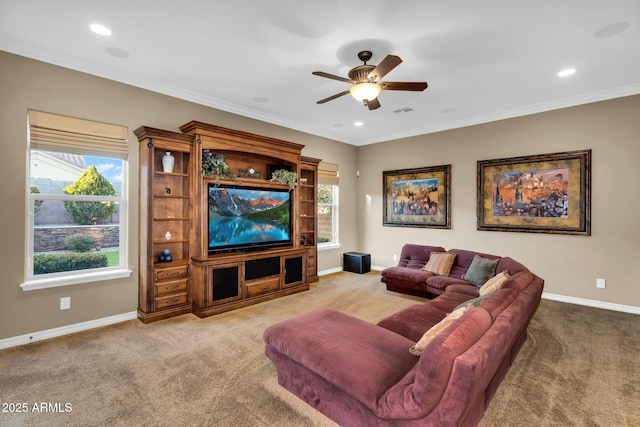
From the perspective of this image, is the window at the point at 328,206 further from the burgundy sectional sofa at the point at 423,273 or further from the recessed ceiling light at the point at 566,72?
the recessed ceiling light at the point at 566,72

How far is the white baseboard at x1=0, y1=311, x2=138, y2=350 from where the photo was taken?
3.02 m

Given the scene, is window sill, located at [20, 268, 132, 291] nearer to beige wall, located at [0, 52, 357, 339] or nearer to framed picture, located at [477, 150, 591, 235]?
beige wall, located at [0, 52, 357, 339]

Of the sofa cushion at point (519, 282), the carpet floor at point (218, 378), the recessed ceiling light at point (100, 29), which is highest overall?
the recessed ceiling light at point (100, 29)

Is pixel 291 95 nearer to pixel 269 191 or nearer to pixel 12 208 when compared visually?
pixel 269 191

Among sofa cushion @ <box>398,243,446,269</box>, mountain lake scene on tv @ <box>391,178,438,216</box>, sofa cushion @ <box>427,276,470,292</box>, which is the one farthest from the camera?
mountain lake scene on tv @ <box>391,178,438,216</box>

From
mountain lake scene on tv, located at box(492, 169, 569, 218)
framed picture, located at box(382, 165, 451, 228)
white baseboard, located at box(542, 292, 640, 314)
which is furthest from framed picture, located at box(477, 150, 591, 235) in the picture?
white baseboard, located at box(542, 292, 640, 314)

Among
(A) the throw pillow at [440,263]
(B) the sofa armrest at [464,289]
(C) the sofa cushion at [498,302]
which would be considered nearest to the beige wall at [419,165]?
(A) the throw pillow at [440,263]

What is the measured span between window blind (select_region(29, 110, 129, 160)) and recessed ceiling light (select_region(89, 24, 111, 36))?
109 cm

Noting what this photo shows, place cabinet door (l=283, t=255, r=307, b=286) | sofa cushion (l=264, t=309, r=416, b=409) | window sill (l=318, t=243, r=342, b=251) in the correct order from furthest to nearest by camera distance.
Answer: window sill (l=318, t=243, r=342, b=251)
cabinet door (l=283, t=255, r=307, b=286)
sofa cushion (l=264, t=309, r=416, b=409)

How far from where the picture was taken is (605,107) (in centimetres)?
423

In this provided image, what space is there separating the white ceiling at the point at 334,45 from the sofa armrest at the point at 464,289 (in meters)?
2.64

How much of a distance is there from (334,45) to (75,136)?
3.02 metres

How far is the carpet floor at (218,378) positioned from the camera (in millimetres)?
2037

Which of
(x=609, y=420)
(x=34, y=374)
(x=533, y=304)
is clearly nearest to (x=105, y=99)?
(x=34, y=374)
